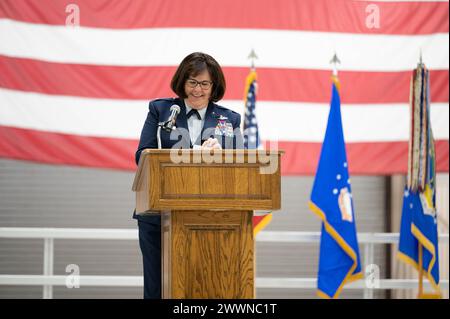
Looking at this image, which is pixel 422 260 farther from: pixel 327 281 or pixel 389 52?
pixel 389 52

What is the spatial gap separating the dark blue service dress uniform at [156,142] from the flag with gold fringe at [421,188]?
2524 mm

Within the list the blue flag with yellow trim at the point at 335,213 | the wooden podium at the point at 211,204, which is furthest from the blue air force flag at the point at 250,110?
the wooden podium at the point at 211,204

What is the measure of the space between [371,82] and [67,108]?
7.65 feet

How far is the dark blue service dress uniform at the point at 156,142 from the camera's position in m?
3.63

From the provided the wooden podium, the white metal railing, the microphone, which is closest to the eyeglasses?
the microphone

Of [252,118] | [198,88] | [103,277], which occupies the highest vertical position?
[252,118]

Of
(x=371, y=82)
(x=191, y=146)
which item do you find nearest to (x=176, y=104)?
(x=191, y=146)

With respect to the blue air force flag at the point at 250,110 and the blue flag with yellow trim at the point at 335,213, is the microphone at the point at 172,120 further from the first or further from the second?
the blue flag with yellow trim at the point at 335,213

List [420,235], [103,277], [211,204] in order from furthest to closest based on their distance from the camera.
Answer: [103,277], [420,235], [211,204]

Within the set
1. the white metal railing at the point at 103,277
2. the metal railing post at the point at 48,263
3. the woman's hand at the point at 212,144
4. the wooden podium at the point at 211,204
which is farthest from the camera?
the metal railing post at the point at 48,263

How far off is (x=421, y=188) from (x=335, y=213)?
640 mm

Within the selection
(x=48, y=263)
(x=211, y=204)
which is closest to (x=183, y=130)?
(x=211, y=204)

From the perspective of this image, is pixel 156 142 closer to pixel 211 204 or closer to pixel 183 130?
pixel 183 130

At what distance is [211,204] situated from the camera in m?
3.09
